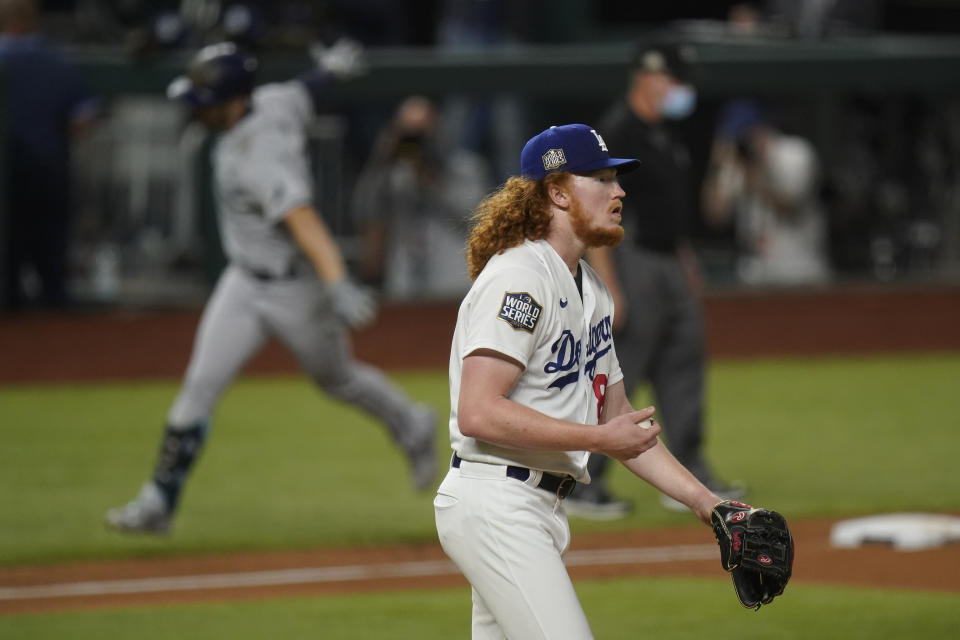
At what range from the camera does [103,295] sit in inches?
548

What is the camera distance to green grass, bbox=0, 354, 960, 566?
8.35 meters

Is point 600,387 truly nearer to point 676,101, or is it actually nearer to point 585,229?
point 585,229

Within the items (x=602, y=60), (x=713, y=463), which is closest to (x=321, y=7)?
(x=602, y=60)

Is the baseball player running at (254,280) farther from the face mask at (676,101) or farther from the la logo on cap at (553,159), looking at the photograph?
the la logo on cap at (553,159)

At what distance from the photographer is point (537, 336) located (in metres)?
3.94

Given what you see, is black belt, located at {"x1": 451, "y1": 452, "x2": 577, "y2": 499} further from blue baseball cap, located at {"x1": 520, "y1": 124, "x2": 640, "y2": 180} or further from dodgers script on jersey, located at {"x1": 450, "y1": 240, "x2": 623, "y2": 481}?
blue baseball cap, located at {"x1": 520, "y1": 124, "x2": 640, "y2": 180}

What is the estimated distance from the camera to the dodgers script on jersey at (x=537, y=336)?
389 centimetres

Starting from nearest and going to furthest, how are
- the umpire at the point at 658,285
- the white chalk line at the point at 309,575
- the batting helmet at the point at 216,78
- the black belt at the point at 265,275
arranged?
the white chalk line at the point at 309,575, the batting helmet at the point at 216,78, the black belt at the point at 265,275, the umpire at the point at 658,285

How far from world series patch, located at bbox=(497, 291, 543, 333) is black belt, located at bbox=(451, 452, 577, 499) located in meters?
0.35

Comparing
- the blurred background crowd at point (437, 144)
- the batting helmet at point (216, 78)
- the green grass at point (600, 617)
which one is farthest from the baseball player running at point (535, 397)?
the blurred background crowd at point (437, 144)

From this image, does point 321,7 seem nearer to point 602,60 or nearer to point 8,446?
point 602,60

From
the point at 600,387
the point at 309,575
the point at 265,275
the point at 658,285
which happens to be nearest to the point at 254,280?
the point at 265,275

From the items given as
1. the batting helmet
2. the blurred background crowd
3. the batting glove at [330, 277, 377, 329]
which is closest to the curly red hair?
the batting glove at [330, 277, 377, 329]

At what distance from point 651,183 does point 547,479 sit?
178 inches
